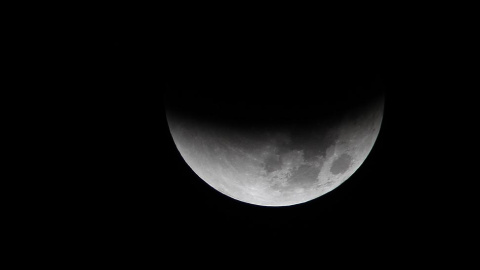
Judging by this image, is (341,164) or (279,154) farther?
(341,164)

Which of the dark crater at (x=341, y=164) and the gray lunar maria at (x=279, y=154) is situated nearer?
the gray lunar maria at (x=279, y=154)

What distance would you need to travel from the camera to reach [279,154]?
2.30 meters

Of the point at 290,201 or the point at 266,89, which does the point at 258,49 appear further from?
the point at 290,201

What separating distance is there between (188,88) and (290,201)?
1.36 m

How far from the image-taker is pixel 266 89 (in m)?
2.01

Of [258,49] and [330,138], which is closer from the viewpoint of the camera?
[258,49]

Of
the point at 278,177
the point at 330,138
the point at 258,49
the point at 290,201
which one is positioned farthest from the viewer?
the point at 290,201

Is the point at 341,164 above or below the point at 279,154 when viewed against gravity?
above

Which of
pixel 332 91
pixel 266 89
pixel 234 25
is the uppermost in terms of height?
pixel 234 25

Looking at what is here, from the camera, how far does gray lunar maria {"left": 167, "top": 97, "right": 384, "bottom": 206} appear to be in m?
2.26

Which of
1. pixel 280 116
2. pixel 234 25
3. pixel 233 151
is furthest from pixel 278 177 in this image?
pixel 234 25

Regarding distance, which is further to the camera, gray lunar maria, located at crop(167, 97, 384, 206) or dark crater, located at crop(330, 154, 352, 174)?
dark crater, located at crop(330, 154, 352, 174)

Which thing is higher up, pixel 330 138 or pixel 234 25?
pixel 234 25

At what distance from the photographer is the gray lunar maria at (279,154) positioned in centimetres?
Result: 226
